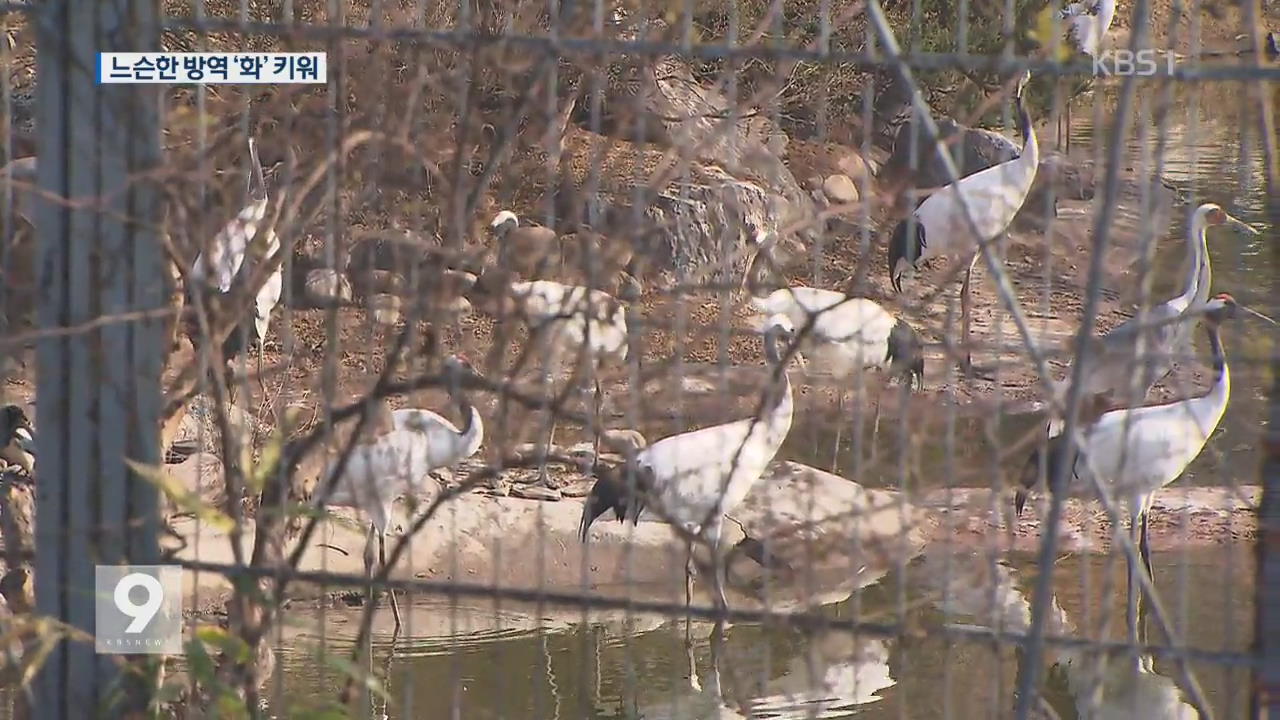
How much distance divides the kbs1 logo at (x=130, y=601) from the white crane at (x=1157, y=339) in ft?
4.48

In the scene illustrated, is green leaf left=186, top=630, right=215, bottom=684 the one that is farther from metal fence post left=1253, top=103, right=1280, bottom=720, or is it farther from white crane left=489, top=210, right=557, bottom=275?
metal fence post left=1253, top=103, right=1280, bottom=720

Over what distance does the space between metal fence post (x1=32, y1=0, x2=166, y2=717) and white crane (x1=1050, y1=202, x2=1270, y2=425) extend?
135cm

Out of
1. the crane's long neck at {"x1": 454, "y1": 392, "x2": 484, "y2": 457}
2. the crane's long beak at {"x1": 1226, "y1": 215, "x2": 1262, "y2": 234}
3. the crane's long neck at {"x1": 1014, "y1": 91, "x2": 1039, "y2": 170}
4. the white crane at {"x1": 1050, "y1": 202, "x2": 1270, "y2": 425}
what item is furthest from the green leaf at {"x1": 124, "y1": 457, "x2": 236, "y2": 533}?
the crane's long neck at {"x1": 1014, "y1": 91, "x2": 1039, "y2": 170}

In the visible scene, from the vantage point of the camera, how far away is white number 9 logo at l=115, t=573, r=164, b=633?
259 centimetres

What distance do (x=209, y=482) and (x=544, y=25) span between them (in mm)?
1746

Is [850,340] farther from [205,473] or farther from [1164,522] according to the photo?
[1164,522]

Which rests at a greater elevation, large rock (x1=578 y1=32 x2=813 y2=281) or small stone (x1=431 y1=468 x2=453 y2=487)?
large rock (x1=578 y1=32 x2=813 y2=281)

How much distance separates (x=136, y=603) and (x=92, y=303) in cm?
45

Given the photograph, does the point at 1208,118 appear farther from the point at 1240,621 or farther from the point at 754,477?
the point at 1240,621

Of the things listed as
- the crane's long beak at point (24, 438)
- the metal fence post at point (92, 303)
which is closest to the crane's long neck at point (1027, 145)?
the crane's long beak at point (24, 438)

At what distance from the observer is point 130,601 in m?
2.60

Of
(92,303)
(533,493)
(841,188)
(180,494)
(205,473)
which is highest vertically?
(841,188)

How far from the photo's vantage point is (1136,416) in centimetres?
534

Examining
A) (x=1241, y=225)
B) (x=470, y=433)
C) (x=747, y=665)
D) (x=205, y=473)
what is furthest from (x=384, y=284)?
(x=205, y=473)
